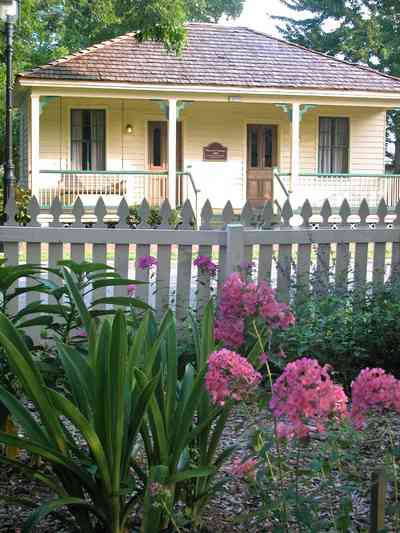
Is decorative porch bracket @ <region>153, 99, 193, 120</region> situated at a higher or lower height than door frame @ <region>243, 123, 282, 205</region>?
higher

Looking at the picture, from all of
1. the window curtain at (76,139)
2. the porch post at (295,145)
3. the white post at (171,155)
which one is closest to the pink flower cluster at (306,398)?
the white post at (171,155)

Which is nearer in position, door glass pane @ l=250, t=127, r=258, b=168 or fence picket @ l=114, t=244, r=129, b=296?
fence picket @ l=114, t=244, r=129, b=296

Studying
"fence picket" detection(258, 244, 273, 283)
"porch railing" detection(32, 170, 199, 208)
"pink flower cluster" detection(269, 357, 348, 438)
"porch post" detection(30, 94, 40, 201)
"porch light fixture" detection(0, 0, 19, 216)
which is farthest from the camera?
"porch railing" detection(32, 170, 199, 208)

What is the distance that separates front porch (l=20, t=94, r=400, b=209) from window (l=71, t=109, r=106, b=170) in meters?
0.03

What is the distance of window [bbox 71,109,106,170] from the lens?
22906mm

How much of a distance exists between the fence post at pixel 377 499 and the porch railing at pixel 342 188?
1996 centimetres

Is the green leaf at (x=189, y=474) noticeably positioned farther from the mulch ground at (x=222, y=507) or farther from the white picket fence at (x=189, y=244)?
the white picket fence at (x=189, y=244)

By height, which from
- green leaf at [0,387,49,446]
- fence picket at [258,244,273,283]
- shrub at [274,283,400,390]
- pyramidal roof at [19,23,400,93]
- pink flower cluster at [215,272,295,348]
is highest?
pyramidal roof at [19,23,400,93]

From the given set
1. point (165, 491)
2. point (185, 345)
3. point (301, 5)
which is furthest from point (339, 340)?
point (301, 5)

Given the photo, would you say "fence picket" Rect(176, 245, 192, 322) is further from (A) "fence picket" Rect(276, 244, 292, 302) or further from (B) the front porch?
(B) the front porch

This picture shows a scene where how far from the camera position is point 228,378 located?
2.10 meters

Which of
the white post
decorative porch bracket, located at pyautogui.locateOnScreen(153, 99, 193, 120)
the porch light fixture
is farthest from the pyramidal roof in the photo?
the porch light fixture

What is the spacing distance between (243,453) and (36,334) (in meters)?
2.57

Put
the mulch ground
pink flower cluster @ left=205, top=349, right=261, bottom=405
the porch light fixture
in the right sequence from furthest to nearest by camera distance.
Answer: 1. the porch light fixture
2. the mulch ground
3. pink flower cluster @ left=205, top=349, right=261, bottom=405
